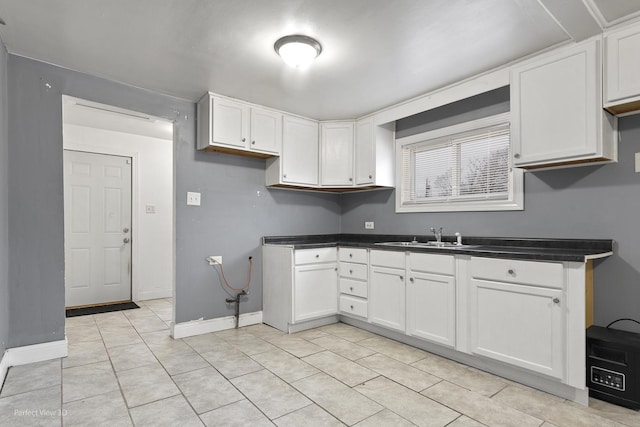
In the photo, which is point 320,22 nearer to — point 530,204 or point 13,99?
point 530,204

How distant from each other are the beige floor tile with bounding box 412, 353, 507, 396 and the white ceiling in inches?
91.7

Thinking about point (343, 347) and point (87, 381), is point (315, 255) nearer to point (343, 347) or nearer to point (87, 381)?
point (343, 347)

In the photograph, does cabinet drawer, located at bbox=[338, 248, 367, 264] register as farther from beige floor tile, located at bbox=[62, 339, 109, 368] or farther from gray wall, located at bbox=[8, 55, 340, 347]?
beige floor tile, located at bbox=[62, 339, 109, 368]

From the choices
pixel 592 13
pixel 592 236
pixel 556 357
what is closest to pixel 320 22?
pixel 592 13

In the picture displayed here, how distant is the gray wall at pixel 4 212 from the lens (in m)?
2.42

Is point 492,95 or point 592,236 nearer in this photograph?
→ point 592,236

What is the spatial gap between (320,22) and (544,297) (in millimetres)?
2222

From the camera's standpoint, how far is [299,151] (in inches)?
157

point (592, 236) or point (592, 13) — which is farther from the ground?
point (592, 13)

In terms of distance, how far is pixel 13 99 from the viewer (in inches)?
104

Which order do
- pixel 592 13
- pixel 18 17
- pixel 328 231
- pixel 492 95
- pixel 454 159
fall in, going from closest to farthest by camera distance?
pixel 592 13 < pixel 18 17 < pixel 492 95 < pixel 454 159 < pixel 328 231

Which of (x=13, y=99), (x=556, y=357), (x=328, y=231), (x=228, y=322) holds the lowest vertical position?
(x=228, y=322)

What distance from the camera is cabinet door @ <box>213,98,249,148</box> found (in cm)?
334

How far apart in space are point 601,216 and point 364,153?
222cm
